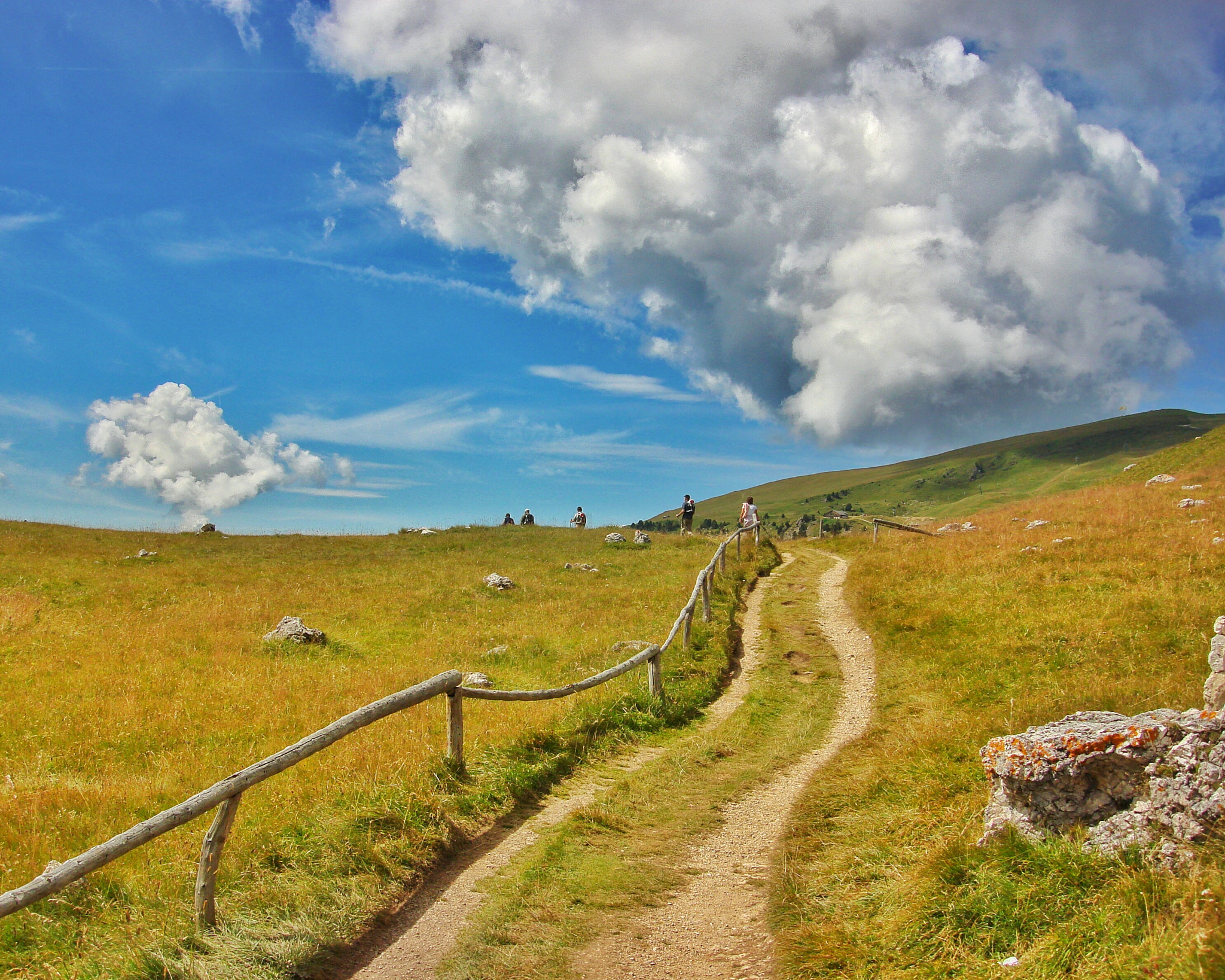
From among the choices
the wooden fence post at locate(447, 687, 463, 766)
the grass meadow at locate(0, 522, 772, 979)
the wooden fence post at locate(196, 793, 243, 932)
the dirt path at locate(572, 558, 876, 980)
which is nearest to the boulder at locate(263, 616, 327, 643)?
the grass meadow at locate(0, 522, 772, 979)

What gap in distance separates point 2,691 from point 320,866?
11.3 m

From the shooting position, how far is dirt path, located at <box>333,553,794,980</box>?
5.82 metres

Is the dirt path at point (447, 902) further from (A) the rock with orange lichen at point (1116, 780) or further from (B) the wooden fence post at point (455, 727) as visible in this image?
(A) the rock with orange lichen at point (1116, 780)

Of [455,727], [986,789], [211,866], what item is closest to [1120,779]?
[986,789]

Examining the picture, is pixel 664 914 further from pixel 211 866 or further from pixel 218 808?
pixel 218 808

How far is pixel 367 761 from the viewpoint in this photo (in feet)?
30.7

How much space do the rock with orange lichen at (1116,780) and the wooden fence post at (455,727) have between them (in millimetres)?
6092

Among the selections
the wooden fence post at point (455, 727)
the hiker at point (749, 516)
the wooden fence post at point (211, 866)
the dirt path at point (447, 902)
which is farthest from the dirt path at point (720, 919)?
the hiker at point (749, 516)

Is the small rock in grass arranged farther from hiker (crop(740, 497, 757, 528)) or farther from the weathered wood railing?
hiker (crop(740, 497, 757, 528))

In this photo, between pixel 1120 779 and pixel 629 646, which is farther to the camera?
pixel 629 646

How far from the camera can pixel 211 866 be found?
6.04 meters

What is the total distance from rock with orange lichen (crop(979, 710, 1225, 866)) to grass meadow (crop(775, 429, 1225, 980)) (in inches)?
8.8

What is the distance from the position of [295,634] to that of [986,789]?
1711 cm

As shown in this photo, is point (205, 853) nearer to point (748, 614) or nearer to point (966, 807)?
point (966, 807)
